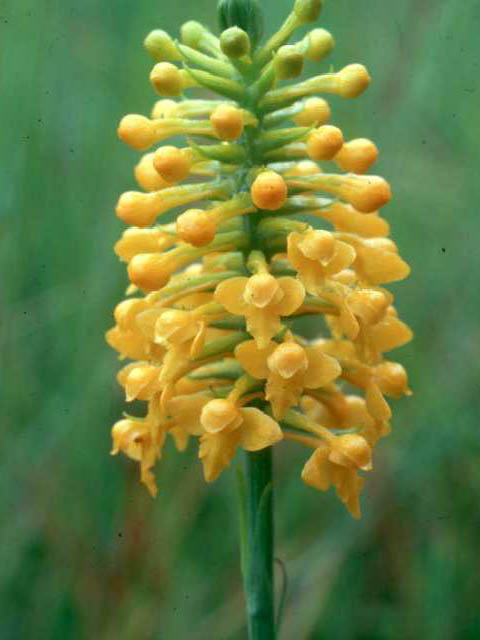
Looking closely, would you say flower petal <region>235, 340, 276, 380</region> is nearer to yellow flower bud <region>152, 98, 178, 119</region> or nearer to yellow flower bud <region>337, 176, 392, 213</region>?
yellow flower bud <region>337, 176, 392, 213</region>

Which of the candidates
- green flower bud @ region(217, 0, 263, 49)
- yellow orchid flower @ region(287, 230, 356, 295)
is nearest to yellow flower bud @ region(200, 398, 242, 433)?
yellow orchid flower @ region(287, 230, 356, 295)

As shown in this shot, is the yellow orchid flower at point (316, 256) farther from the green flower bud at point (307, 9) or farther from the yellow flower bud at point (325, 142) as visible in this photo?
the green flower bud at point (307, 9)

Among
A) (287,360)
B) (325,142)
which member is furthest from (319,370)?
(325,142)

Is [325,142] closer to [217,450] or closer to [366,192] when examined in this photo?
[366,192]

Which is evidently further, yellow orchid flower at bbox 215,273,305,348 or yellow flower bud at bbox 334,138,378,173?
yellow flower bud at bbox 334,138,378,173

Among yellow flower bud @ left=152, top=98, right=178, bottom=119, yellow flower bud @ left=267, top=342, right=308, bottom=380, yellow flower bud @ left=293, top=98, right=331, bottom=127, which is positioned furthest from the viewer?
yellow flower bud @ left=152, top=98, right=178, bottom=119

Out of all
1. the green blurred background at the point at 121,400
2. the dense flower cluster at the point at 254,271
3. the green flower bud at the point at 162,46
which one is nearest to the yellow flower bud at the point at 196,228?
the dense flower cluster at the point at 254,271

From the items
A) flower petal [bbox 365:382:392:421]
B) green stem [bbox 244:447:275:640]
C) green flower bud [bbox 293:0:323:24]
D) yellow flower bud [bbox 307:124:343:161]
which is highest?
green flower bud [bbox 293:0:323:24]

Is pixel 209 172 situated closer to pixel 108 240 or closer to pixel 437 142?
pixel 108 240
